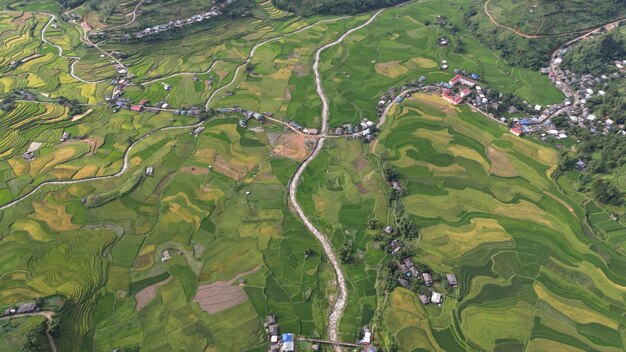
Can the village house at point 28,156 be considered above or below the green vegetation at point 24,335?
above

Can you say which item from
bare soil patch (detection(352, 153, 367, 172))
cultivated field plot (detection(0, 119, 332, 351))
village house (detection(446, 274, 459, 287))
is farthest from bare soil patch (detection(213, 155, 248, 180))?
village house (detection(446, 274, 459, 287))

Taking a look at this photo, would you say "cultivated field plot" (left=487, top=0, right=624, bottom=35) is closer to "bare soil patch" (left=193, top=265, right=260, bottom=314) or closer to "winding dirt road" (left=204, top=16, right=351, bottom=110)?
"winding dirt road" (left=204, top=16, right=351, bottom=110)

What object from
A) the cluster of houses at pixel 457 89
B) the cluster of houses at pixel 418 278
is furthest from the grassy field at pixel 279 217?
the cluster of houses at pixel 457 89

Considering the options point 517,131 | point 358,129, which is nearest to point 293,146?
point 358,129

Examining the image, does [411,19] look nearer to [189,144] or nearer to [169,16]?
[169,16]

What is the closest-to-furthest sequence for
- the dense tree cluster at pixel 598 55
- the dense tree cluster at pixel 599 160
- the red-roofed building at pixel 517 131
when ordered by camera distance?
the dense tree cluster at pixel 599 160, the red-roofed building at pixel 517 131, the dense tree cluster at pixel 598 55

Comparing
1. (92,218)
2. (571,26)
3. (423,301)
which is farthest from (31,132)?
(571,26)

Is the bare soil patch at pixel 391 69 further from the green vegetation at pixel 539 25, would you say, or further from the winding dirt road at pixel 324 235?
the green vegetation at pixel 539 25

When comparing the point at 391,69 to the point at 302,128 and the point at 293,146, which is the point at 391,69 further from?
the point at 293,146
